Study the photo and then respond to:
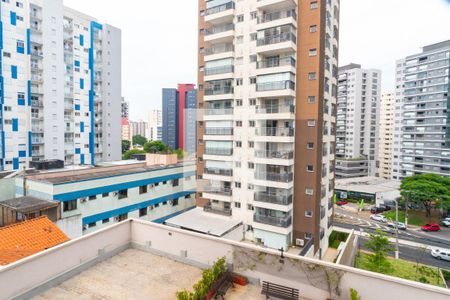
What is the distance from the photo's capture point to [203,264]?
403 inches

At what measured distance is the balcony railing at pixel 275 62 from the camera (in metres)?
25.7

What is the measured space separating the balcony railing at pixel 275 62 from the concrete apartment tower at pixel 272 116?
132 mm

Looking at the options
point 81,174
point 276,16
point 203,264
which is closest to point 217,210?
point 81,174

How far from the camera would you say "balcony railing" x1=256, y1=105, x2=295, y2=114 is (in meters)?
26.0

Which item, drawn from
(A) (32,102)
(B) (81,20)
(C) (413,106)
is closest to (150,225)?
(A) (32,102)

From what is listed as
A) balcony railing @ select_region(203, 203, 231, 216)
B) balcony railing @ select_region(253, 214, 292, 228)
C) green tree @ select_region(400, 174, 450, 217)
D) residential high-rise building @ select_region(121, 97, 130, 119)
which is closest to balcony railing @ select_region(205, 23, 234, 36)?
balcony railing @ select_region(203, 203, 231, 216)

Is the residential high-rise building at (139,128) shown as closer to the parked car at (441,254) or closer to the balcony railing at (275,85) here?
the balcony railing at (275,85)

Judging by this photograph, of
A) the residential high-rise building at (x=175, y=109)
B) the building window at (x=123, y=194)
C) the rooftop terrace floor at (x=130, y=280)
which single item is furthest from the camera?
the residential high-rise building at (x=175, y=109)

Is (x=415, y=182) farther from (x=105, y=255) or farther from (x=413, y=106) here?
(x=105, y=255)

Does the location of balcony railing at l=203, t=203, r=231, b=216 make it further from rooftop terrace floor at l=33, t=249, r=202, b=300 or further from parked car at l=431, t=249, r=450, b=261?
parked car at l=431, t=249, r=450, b=261

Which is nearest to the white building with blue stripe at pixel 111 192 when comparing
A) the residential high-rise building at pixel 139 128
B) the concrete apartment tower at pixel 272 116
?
the concrete apartment tower at pixel 272 116

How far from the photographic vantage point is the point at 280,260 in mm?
8867

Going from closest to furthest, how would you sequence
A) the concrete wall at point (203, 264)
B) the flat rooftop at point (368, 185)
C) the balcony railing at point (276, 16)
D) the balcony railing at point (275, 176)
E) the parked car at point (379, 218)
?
1. the concrete wall at point (203, 264)
2. the balcony railing at point (276, 16)
3. the balcony railing at point (275, 176)
4. the parked car at point (379, 218)
5. the flat rooftop at point (368, 185)

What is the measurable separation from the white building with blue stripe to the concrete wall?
1508 cm
